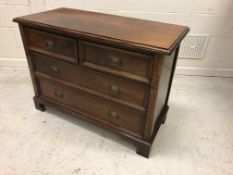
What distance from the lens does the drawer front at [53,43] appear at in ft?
4.30

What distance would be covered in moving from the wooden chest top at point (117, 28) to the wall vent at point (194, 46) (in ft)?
2.99

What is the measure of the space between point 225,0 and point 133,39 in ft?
4.62

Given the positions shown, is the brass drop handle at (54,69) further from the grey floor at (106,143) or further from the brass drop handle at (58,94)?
the grey floor at (106,143)

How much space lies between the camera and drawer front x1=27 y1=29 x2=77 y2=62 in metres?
1.31

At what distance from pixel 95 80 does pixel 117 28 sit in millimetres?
352

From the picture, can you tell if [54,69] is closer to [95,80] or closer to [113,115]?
[95,80]

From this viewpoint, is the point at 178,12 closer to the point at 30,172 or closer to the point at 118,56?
the point at 118,56

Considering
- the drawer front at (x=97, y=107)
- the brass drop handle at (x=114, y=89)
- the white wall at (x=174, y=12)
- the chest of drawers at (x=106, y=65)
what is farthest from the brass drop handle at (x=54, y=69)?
the white wall at (x=174, y=12)

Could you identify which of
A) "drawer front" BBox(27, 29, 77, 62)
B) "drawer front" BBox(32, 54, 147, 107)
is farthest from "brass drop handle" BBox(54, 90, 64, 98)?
"drawer front" BBox(27, 29, 77, 62)

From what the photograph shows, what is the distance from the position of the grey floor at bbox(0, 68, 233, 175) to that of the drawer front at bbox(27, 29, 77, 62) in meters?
0.61

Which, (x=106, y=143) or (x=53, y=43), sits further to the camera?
(x=106, y=143)

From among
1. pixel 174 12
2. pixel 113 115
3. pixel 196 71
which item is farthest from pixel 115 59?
pixel 196 71

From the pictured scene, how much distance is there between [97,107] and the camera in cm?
148

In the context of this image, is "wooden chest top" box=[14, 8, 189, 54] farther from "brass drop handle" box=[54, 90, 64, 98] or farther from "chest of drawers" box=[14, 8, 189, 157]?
"brass drop handle" box=[54, 90, 64, 98]
